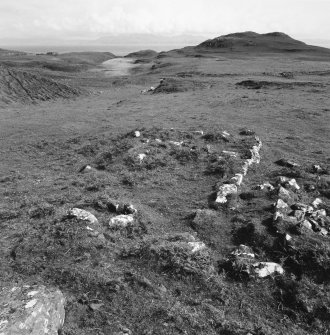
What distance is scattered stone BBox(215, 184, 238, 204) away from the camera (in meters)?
18.8

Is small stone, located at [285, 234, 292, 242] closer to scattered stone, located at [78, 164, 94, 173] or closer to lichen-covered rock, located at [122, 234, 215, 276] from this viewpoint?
lichen-covered rock, located at [122, 234, 215, 276]

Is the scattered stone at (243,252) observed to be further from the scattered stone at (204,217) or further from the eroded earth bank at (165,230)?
the scattered stone at (204,217)

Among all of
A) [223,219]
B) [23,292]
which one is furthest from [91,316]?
[223,219]

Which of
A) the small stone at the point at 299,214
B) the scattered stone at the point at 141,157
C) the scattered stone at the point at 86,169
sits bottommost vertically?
the scattered stone at the point at 86,169

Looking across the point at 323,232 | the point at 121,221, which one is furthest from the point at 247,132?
the point at 121,221

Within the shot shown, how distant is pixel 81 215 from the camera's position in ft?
51.8

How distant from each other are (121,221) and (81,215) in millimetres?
1764

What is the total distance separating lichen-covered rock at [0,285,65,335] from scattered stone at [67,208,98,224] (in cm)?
467

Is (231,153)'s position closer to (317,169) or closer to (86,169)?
(317,169)

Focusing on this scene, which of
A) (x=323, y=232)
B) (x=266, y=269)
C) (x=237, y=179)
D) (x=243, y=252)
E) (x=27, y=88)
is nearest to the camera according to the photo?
(x=266, y=269)

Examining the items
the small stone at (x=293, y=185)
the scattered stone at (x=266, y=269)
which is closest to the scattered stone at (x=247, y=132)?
the small stone at (x=293, y=185)

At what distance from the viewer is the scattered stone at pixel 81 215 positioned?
1562 centimetres

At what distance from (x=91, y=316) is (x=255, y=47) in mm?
183992

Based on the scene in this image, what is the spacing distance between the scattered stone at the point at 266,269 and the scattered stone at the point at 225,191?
579 centimetres
